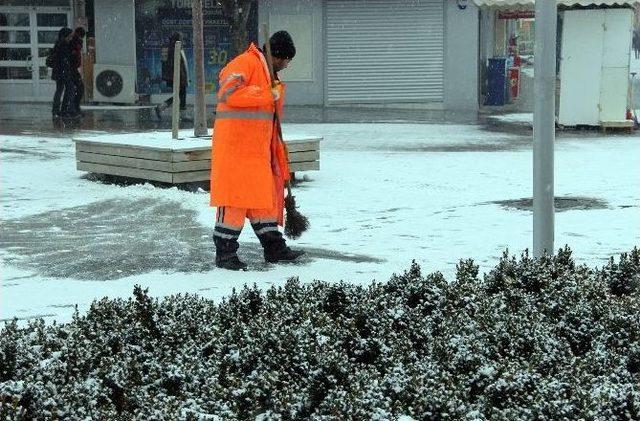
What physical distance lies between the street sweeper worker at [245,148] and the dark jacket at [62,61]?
15.3 metres

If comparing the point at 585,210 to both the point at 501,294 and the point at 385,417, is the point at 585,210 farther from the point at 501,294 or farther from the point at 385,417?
the point at 385,417

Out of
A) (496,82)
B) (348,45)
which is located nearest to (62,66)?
(348,45)

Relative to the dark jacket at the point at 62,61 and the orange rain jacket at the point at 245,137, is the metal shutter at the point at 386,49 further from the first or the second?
the orange rain jacket at the point at 245,137

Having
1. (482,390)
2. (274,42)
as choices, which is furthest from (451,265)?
(482,390)

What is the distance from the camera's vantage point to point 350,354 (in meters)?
5.47

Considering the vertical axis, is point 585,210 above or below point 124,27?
below

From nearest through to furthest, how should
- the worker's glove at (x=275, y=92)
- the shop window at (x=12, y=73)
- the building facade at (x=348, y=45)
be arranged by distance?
the worker's glove at (x=275, y=92), the building facade at (x=348, y=45), the shop window at (x=12, y=73)

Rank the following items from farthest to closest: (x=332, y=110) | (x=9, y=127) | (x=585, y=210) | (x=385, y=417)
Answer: (x=332, y=110) < (x=9, y=127) < (x=585, y=210) < (x=385, y=417)

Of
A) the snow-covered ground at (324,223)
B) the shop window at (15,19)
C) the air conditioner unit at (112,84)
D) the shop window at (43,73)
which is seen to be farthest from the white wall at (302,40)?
the snow-covered ground at (324,223)

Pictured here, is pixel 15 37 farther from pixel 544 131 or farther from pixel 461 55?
pixel 544 131

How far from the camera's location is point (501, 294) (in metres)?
6.38

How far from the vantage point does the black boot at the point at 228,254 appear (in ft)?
28.1

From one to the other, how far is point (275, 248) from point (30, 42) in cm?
2227

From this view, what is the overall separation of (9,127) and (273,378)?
17.3m
